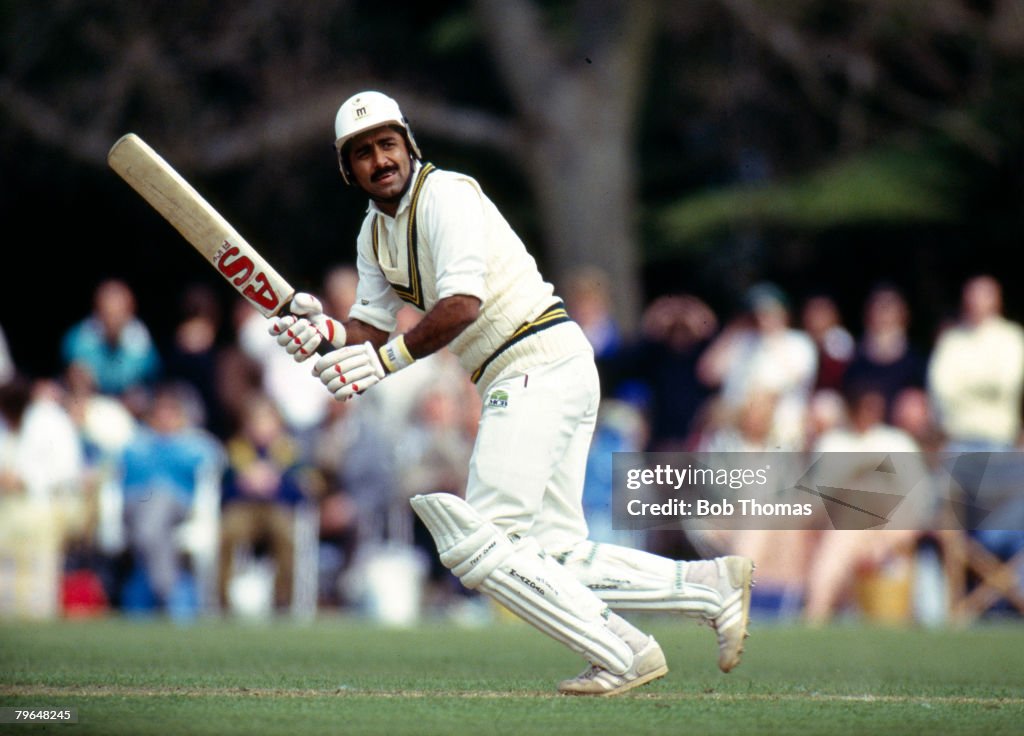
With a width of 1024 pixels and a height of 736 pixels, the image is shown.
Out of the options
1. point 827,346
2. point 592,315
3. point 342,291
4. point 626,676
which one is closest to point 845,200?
point 827,346

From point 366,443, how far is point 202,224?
19.0 feet

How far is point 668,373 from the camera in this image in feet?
41.3

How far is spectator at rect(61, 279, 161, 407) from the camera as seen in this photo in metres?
12.9

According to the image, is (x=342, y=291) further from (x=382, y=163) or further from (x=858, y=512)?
(x=382, y=163)

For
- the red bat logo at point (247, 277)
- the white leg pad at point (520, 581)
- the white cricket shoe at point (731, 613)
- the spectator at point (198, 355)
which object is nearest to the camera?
the white leg pad at point (520, 581)

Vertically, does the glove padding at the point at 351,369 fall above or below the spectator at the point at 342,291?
below

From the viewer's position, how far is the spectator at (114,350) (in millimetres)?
12945

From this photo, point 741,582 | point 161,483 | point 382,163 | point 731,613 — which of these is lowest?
point 731,613

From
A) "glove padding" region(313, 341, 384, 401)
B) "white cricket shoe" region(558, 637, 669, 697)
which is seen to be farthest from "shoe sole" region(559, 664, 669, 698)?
"glove padding" region(313, 341, 384, 401)

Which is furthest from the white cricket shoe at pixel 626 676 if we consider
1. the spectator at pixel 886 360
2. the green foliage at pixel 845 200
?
the green foliage at pixel 845 200

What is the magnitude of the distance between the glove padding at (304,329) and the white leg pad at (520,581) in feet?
2.59

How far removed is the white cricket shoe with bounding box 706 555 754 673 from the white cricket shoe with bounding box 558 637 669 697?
0.41 meters

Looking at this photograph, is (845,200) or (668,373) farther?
(845,200)

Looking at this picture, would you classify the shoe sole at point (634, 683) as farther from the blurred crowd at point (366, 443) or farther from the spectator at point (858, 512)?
the blurred crowd at point (366, 443)
